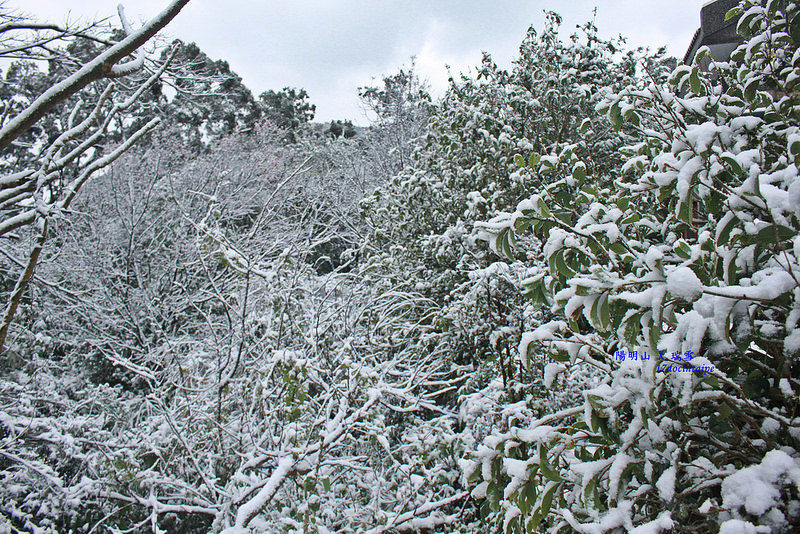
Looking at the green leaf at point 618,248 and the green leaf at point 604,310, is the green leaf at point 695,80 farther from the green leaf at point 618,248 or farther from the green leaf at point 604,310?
the green leaf at point 604,310

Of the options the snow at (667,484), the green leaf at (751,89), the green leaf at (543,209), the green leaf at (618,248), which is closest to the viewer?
the snow at (667,484)

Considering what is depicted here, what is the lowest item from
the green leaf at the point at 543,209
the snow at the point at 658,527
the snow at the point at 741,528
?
the snow at the point at 658,527

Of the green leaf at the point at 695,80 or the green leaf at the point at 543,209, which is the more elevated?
the green leaf at the point at 695,80

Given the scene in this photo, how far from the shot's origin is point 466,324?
448 cm

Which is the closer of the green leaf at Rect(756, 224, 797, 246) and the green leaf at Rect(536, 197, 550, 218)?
the green leaf at Rect(756, 224, 797, 246)

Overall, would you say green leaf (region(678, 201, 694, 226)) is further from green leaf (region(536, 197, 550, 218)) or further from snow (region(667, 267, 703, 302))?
green leaf (region(536, 197, 550, 218))

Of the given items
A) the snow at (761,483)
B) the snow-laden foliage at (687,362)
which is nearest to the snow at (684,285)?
the snow-laden foliage at (687,362)

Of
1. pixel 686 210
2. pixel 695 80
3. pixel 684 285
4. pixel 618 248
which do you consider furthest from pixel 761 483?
pixel 695 80

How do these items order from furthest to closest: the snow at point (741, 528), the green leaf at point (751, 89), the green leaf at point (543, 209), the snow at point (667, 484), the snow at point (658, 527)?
the green leaf at point (751, 89)
the green leaf at point (543, 209)
the snow at point (667, 484)
the snow at point (658, 527)
the snow at point (741, 528)

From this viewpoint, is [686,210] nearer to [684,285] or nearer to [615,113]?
[684,285]

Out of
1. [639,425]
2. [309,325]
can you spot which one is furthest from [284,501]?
[639,425]

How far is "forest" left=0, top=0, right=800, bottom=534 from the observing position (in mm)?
1433

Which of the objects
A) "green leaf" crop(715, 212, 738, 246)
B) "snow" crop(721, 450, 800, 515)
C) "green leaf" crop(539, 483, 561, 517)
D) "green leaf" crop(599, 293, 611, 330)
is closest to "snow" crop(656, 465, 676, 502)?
"snow" crop(721, 450, 800, 515)

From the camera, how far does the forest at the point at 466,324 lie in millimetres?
1433
